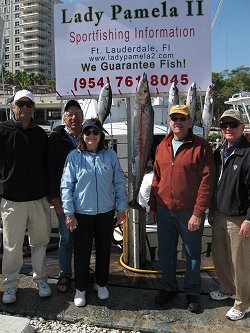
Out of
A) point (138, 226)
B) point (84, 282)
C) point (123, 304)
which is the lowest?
point (123, 304)

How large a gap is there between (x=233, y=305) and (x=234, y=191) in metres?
1.21

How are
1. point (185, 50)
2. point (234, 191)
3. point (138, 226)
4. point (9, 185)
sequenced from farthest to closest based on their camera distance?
point (138, 226) → point (185, 50) → point (9, 185) → point (234, 191)

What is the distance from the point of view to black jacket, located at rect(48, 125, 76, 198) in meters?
3.78

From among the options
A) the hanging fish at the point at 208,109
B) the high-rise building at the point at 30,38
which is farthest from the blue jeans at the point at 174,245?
the high-rise building at the point at 30,38

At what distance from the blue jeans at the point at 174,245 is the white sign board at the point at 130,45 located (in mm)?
1414

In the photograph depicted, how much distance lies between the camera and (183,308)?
3.69m

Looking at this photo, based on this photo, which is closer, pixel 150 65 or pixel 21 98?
pixel 21 98

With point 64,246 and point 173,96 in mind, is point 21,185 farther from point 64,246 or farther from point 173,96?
point 173,96

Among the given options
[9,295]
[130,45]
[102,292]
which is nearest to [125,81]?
[130,45]

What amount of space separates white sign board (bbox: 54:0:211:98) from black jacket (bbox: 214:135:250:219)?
99cm

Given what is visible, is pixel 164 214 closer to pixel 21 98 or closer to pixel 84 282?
pixel 84 282

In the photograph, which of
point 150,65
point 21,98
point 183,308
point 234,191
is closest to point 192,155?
point 234,191

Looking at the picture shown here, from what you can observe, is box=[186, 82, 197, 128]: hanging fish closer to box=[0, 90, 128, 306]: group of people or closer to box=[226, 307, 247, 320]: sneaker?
box=[0, 90, 128, 306]: group of people

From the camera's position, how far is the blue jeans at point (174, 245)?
3562 millimetres
